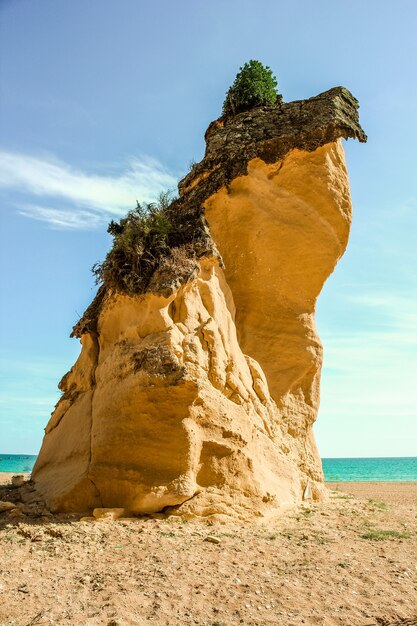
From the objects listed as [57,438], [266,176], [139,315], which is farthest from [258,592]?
[266,176]

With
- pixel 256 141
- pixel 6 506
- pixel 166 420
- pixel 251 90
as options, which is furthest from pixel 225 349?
pixel 251 90

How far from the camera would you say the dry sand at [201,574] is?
439 cm

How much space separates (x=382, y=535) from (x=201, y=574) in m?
3.18

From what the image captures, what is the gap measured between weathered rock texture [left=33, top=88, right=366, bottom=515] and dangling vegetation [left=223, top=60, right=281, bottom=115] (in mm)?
659

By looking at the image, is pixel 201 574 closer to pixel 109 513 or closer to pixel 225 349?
pixel 109 513

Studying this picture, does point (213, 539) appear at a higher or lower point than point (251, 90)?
lower

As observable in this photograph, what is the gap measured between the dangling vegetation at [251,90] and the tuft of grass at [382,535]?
976 centimetres

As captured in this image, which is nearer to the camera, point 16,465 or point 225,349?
point 225,349

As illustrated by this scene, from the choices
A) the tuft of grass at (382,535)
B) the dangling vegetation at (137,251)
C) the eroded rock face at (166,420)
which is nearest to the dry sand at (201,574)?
the tuft of grass at (382,535)

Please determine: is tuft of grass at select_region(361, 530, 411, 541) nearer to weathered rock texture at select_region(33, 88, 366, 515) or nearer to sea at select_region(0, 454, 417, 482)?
weathered rock texture at select_region(33, 88, 366, 515)

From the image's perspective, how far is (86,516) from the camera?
706 cm

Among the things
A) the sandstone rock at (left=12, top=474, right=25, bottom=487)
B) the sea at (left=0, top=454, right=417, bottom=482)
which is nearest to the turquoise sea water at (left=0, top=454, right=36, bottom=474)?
the sea at (left=0, top=454, right=417, bottom=482)

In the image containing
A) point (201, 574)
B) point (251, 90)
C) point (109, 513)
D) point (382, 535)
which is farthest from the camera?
point (251, 90)

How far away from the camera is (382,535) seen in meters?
7.17
